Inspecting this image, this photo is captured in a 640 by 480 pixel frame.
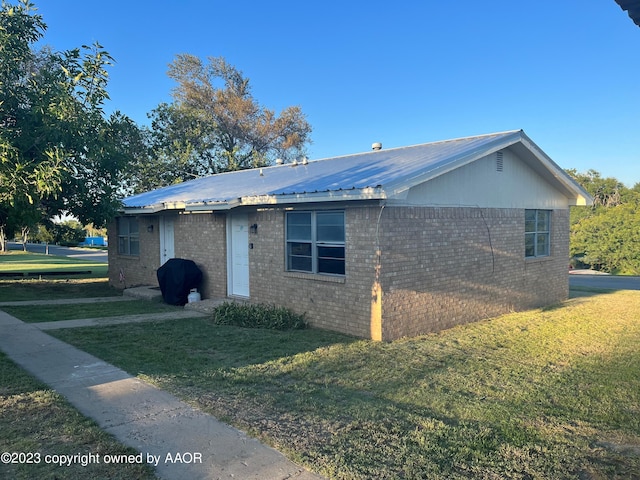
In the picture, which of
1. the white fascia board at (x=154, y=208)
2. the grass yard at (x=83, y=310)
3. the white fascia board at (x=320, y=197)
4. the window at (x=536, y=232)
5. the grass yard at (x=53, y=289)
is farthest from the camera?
the grass yard at (x=53, y=289)

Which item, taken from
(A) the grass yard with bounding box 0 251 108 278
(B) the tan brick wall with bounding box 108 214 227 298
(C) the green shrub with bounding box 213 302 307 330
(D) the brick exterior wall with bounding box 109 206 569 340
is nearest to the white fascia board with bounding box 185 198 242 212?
(D) the brick exterior wall with bounding box 109 206 569 340

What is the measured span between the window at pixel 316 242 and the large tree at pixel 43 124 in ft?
12.5

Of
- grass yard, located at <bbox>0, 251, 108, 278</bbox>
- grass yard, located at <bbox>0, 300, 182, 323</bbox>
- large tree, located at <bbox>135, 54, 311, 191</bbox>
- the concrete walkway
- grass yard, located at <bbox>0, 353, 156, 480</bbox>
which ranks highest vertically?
large tree, located at <bbox>135, 54, 311, 191</bbox>

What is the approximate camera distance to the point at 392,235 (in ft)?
30.6

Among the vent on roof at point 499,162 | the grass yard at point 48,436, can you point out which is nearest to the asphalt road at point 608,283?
the vent on roof at point 499,162

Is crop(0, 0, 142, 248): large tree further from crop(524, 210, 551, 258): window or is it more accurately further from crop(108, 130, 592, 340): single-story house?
crop(524, 210, 551, 258): window

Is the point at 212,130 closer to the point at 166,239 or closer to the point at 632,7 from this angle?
the point at 166,239

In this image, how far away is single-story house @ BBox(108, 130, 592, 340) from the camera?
9375 mm

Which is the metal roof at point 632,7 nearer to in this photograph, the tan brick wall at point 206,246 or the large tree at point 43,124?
the large tree at point 43,124

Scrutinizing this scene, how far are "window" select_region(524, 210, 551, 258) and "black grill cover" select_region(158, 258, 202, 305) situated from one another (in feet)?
28.2

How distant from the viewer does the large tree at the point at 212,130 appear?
98.0ft

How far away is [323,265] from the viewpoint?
1034cm

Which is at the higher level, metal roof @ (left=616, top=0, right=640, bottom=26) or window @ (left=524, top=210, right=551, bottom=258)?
metal roof @ (left=616, top=0, right=640, bottom=26)

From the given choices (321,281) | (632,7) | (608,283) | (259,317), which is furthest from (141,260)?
(608,283)
